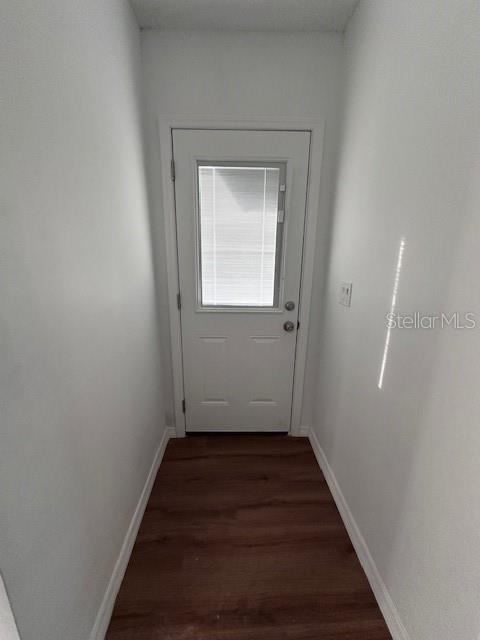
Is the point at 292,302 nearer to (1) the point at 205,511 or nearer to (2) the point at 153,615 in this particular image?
(1) the point at 205,511

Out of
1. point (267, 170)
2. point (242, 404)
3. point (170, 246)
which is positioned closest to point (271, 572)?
point (242, 404)

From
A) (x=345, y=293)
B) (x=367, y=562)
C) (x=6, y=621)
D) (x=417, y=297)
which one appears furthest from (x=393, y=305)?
(x=6, y=621)

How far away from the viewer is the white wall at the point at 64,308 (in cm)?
63

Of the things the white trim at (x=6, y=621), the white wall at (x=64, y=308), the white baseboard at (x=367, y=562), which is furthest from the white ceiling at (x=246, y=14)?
the white baseboard at (x=367, y=562)

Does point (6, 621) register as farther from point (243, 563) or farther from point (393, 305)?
point (393, 305)

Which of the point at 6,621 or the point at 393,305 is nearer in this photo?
the point at 6,621

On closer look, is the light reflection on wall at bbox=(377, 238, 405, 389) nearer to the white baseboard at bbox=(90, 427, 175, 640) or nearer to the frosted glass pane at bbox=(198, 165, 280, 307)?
the frosted glass pane at bbox=(198, 165, 280, 307)

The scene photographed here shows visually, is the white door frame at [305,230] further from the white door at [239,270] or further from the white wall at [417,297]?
the white wall at [417,297]

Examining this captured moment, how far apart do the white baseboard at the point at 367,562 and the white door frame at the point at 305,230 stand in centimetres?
52

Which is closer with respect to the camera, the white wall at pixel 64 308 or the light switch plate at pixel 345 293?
the white wall at pixel 64 308

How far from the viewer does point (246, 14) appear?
138 centimetres

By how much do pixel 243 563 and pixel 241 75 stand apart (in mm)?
2488
